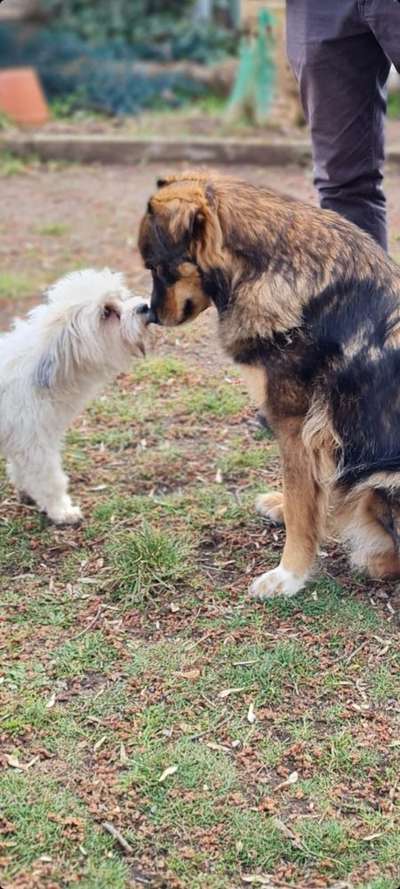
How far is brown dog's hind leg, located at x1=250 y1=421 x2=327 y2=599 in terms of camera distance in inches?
148

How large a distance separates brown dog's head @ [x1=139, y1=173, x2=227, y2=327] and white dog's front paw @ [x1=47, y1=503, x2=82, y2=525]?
129 centimetres

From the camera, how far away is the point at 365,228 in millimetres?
4984

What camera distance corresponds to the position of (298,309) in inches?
141

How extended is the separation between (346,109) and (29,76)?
8.25 metres

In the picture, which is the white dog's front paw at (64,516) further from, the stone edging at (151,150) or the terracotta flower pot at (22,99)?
the terracotta flower pot at (22,99)

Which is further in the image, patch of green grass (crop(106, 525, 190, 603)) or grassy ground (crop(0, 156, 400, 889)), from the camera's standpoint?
patch of green grass (crop(106, 525, 190, 603))

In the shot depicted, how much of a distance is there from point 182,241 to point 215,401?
6.75 feet

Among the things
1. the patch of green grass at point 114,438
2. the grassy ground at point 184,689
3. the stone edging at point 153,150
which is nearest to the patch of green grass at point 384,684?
the grassy ground at point 184,689

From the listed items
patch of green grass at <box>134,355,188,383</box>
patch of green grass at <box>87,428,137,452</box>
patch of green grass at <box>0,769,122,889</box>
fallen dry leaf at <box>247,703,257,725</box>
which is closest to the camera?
patch of green grass at <box>0,769,122,889</box>

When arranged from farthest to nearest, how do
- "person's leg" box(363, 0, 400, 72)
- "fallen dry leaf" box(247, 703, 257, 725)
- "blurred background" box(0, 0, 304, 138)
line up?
"blurred background" box(0, 0, 304, 138) → "person's leg" box(363, 0, 400, 72) → "fallen dry leaf" box(247, 703, 257, 725)

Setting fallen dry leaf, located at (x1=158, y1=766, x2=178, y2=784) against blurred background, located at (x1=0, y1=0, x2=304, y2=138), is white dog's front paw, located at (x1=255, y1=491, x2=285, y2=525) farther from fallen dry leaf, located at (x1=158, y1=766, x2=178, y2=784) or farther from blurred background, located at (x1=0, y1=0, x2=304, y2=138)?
blurred background, located at (x1=0, y1=0, x2=304, y2=138)

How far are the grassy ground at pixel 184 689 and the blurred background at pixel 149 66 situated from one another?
6.56 m

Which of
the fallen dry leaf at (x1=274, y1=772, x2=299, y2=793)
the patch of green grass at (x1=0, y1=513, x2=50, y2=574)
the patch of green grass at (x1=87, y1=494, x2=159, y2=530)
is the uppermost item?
the fallen dry leaf at (x1=274, y1=772, x2=299, y2=793)

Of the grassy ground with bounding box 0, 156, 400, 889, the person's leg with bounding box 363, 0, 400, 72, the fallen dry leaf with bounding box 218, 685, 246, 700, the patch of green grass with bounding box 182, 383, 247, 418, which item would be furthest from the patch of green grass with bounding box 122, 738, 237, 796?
the person's leg with bounding box 363, 0, 400, 72
